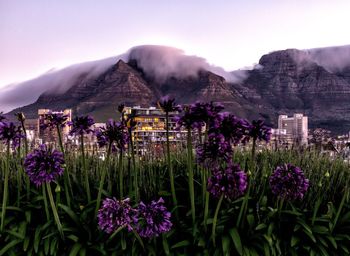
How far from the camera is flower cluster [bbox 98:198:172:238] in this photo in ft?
11.6

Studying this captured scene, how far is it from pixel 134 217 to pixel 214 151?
2.93 feet

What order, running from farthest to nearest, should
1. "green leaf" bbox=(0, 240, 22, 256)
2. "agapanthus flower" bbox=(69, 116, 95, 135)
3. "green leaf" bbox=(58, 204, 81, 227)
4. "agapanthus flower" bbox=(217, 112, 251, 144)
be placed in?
"agapanthus flower" bbox=(69, 116, 95, 135)
"green leaf" bbox=(58, 204, 81, 227)
"green leaf" bbox=(0, 240, 22, 256)
"agapanthus flower" bbox=(217, 112, 251, 144)

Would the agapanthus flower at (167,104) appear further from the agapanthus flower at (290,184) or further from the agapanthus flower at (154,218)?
the agapanthus flower at (290,184)

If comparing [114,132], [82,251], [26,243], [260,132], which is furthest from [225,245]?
[26,243]

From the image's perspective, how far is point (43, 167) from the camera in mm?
3896

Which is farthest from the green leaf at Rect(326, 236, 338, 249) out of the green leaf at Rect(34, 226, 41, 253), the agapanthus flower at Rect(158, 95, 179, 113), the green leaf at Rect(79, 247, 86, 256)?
the green leaf at Rect(34, 226, 41, 253)

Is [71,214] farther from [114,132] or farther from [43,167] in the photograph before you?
[114,132]

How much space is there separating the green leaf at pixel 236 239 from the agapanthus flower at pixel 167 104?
132 cm

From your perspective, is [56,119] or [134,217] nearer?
[134,217]

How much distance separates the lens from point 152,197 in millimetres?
4992

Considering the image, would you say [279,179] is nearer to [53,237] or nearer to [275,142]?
[53,237]

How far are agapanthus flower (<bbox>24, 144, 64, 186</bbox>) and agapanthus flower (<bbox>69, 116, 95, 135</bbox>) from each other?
768 millimetres

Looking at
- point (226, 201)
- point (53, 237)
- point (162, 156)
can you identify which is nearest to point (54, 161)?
point (53, 237)

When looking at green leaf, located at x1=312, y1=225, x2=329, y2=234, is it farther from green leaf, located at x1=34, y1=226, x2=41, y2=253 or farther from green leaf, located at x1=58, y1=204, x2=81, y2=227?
green leaf, located at x1=34, y1=226, x2=41, y2=253
